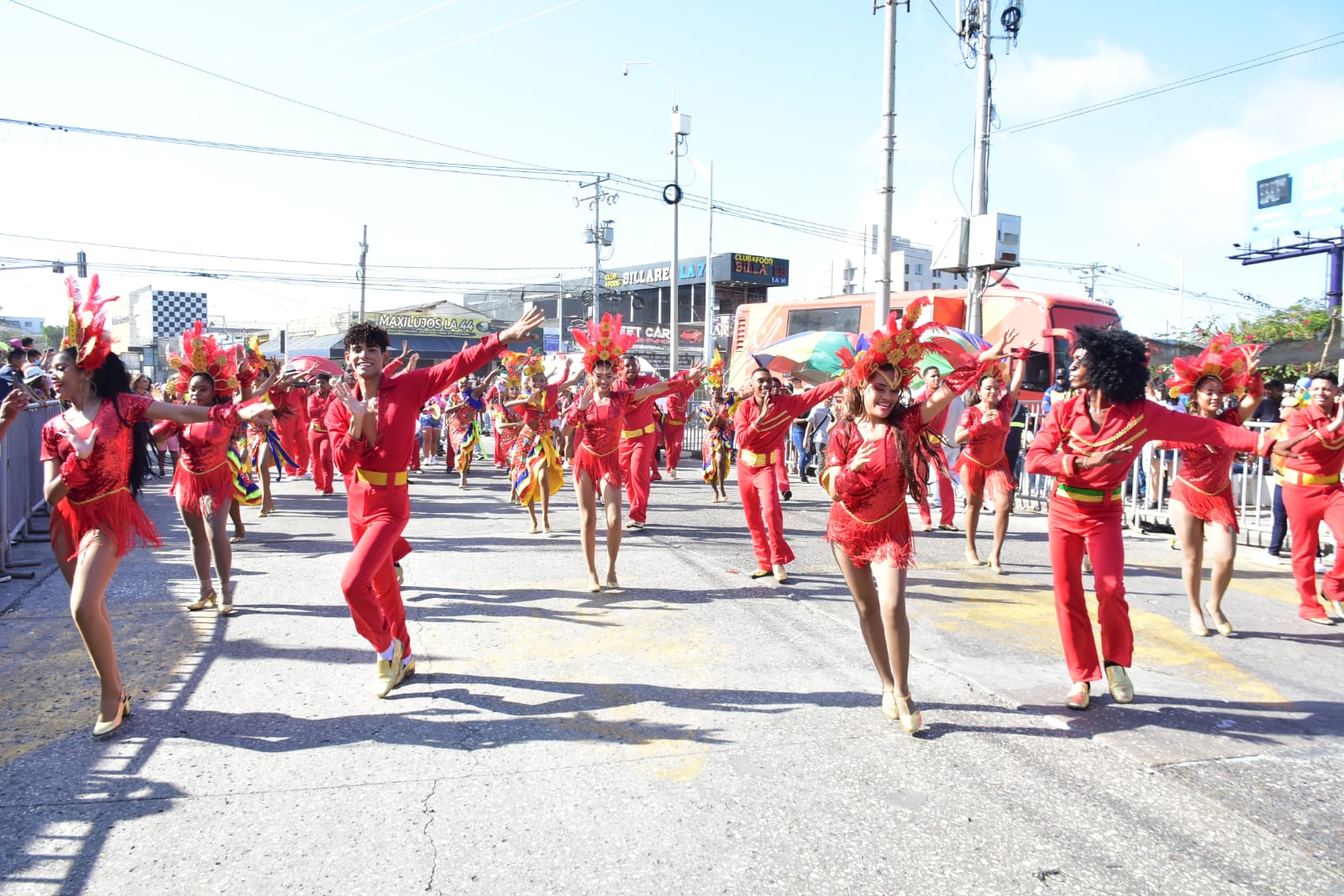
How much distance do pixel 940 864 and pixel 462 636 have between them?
3706mm

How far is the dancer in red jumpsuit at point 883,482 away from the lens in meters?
4.29

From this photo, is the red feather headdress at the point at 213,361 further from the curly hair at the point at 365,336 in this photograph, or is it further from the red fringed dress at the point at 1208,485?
the red fringed dress at the point at 1208,485

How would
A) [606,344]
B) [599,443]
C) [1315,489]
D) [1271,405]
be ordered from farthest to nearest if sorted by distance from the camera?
[1271,405] < [606,344] < [599,443] < [1315,489]

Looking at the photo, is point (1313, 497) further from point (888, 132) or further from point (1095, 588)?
point (888, 132)

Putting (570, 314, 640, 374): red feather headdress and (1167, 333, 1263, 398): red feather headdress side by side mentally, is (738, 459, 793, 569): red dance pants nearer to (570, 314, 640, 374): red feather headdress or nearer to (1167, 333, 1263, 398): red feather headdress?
(570, 314, 640, 374): red feather headdress

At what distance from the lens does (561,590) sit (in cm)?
733

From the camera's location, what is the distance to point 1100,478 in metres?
4.57

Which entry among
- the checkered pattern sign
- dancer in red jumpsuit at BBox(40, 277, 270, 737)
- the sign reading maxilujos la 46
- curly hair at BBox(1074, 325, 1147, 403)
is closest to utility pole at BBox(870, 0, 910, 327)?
curly hair at BBox(1074, 325, 1147, 403)

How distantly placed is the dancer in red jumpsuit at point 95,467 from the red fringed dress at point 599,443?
313 centimetres

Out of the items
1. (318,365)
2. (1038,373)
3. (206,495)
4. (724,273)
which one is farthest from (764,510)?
(724,273)

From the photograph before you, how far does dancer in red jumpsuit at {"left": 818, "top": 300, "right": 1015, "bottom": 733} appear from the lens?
14.1ft

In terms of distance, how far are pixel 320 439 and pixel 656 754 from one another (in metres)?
11.1

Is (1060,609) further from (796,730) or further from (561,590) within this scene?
(561,590)

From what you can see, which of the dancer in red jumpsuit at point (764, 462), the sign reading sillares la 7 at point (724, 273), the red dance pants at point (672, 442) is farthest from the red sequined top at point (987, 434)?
the sign reading sillares la 7 at point (724, 273)
